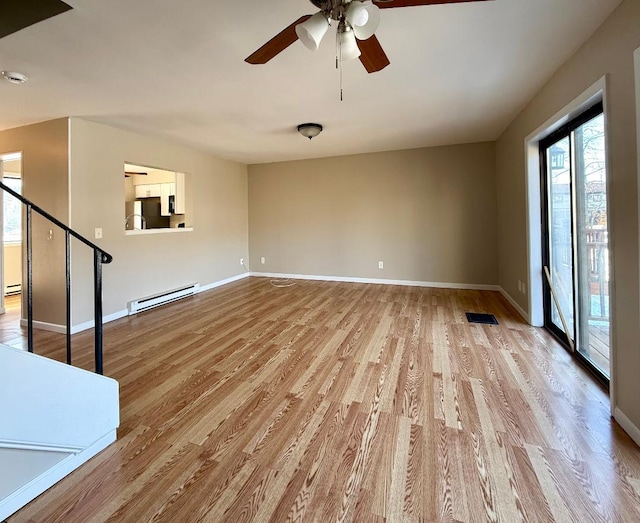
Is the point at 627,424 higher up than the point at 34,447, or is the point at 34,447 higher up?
the point at 34,447

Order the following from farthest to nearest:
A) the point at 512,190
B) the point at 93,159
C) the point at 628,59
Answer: the point at 512,190, the point at 93,159, the point at 628,59

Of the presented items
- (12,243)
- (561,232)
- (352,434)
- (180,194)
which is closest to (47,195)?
(180,194)

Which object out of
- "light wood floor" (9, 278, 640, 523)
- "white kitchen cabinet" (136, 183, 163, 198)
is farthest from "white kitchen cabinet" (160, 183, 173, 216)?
"light wood floor" (9, 278, 640, 523)

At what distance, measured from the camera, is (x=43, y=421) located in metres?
1.35

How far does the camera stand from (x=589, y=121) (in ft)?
7.62

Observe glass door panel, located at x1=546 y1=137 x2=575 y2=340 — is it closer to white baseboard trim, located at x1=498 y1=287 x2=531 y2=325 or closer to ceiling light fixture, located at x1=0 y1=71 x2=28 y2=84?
white baseboard trim, located at x1=498 y1=287 x2=531 y2=325

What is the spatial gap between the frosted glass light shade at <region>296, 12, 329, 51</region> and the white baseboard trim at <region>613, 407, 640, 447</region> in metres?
2.63

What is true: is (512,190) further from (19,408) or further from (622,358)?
Result: (19,408)

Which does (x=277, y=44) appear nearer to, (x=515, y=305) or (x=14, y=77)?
(x=14, y=77)

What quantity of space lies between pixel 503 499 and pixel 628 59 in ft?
7.63

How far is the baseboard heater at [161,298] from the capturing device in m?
4.09

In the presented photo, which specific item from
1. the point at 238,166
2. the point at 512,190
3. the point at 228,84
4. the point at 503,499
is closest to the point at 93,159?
the point at 228,84

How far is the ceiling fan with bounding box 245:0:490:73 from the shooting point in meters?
1.39

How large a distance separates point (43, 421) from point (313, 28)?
2186 mm
